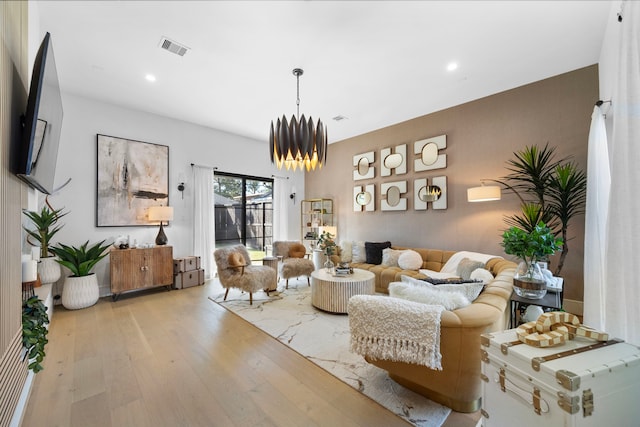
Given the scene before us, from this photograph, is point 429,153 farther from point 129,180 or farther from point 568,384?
point 129,180

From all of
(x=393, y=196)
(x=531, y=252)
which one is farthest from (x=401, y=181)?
(x=531, y=252)

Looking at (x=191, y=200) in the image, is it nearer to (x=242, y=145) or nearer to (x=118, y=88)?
(x=242, y=145)

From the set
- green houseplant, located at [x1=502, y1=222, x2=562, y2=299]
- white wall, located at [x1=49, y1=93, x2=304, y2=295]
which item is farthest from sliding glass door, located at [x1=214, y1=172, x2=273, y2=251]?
green houseplant, located at [x1=502, y1=222, x2=562, y2=299]

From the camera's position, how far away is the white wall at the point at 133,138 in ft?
12.9

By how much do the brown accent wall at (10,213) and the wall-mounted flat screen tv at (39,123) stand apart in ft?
0.21

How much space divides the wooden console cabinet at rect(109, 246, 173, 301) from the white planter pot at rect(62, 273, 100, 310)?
0.84 ft

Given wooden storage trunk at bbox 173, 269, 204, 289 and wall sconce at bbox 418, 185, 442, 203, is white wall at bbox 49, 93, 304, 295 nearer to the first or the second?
wooden storage trunk at bbox 173, 269, 204, 289

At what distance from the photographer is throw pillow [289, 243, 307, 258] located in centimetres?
520

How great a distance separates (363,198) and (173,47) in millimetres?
4119

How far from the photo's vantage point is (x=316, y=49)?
2818mm

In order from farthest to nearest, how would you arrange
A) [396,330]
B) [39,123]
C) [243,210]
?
[243,210]
[396,330]
[39,123]

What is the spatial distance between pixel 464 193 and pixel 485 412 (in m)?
3.60

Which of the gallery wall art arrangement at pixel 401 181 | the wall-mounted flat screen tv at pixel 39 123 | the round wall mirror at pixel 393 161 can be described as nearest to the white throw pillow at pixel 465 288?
the wall-mounted flat screen tv at pixel 39 123

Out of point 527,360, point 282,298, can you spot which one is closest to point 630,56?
point 527,360
